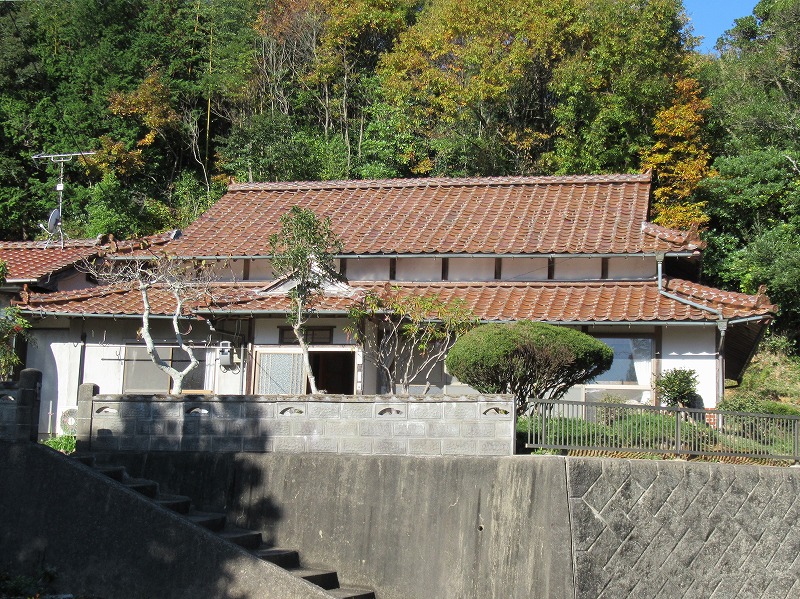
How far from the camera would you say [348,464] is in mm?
13688

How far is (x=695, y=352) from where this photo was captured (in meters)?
17.8

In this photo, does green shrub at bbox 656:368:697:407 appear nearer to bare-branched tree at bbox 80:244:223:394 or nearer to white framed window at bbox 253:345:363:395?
white framed window at bbox 253:345:363:395

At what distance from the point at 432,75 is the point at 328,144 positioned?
15.1ft

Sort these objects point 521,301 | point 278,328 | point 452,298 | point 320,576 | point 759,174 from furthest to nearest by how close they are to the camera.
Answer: point 759,174
point 278,328
point 452,298
point 521,301
point 320,576

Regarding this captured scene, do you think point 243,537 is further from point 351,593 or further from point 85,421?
point 85,421

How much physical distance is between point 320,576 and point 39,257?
13.8 meters

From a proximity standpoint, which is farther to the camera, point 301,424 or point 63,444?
point 63,444

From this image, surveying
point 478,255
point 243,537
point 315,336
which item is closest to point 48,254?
point 315,336

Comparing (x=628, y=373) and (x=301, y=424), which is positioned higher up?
(x=628, y=373)

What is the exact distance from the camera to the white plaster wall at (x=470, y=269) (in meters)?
20.2

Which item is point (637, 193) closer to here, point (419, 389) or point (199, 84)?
point (419, 389)

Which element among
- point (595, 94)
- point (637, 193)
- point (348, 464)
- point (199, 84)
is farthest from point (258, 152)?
point (348, 464)

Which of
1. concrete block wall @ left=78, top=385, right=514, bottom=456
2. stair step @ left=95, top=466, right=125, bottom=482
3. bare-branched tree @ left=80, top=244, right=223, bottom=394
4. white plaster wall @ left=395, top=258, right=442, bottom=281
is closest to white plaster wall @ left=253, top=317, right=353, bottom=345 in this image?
bare-branched tree @ left=80, top=244, right=223, bottom=394

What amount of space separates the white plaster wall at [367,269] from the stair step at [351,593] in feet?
29.0
